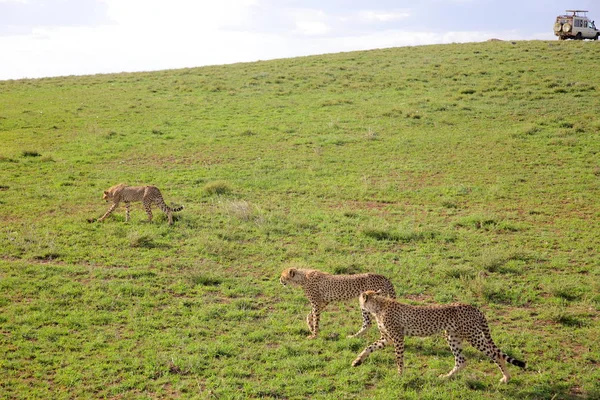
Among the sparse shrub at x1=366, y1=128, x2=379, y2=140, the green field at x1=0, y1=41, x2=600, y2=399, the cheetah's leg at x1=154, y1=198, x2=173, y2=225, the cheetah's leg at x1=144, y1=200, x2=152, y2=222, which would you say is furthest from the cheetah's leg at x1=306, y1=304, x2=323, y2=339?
the sparse shrub at x1=366, y1=128, x2=379, y2=140

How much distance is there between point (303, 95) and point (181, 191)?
15751mm

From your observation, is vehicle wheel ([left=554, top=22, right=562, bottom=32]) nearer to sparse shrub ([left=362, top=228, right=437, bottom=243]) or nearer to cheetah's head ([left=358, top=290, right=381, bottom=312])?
sparse shrub ([left=362, top=228, right=437, bottom=243])

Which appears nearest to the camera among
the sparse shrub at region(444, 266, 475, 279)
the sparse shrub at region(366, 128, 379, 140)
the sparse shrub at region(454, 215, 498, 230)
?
the sparse shrub at region(444, 266, 475, 279)

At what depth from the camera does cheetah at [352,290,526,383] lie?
7.50m

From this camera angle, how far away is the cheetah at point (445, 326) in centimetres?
750

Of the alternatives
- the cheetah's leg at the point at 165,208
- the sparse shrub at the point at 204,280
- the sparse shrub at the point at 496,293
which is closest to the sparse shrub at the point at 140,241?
the cheetah's leg at the point at 165,208

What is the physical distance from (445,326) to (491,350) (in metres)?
0.66

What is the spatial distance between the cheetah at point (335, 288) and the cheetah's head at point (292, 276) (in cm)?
13

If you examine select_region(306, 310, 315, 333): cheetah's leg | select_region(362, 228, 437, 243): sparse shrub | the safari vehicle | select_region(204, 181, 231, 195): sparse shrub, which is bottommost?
select_region(306, 310, 315, 333): cheetah's leg

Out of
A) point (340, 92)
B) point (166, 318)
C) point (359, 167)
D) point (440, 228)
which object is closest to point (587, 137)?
point (359, 167)

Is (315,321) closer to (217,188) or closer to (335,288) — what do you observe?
(335,288)

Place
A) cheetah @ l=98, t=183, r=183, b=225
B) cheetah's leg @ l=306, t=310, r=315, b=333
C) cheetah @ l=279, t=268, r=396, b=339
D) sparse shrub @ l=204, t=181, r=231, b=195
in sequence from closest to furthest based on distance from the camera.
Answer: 1. cheetah @ l=279, t=268, r=396, b=339
2. cheetah's leg @ l=306, t=310, r=315, b=333
3. cheetah @ l=98, t=183, r=183, b=225
4. sparse shrub @ l=204, t=181, r=231, b=195

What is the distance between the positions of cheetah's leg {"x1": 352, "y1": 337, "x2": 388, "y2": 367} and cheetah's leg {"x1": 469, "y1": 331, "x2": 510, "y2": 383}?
3.94ft

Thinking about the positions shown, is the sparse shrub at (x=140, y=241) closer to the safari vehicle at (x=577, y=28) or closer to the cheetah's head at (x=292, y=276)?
the cheetah's head at (x=292, y=276)
